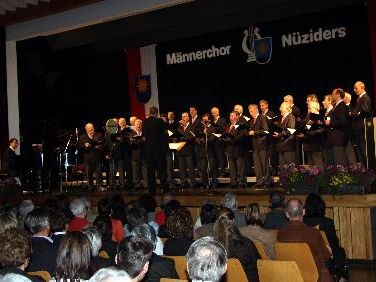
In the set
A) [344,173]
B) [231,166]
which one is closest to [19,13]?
[231,166]

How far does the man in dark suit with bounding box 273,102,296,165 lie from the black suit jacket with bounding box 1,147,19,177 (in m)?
5.18

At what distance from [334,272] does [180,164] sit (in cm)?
753

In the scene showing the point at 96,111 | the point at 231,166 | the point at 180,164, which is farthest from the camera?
the point at 96,111

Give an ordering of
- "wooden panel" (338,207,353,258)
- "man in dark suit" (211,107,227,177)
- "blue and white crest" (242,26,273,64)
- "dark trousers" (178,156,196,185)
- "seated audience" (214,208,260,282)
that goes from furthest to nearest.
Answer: "blue and white crest" (242,26,273,64), "dark trousers" (178,156,196,185), "man in dark suit" (211,107,227,177), "wooden panel" (338,207,353,258), "seated audience" (214,208,260,282)

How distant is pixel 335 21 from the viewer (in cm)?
1317

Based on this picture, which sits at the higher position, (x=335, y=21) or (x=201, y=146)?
(x=335, y=21)

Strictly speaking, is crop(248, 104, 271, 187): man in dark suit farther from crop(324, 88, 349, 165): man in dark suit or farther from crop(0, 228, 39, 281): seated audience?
crop(0, 228, 39, 281): seated audience

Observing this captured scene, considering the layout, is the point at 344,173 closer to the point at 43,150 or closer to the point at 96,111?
the point at 43,150

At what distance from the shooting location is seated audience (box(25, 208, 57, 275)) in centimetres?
464

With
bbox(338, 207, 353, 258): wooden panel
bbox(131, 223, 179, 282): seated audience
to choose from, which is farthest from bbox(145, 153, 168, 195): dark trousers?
bbox(131, 223, 179, 282): seated audience

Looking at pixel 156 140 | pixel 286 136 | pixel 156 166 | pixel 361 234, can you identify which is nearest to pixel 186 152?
pixel 156 166

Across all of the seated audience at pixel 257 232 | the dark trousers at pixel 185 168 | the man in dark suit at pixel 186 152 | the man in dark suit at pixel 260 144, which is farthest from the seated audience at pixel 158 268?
the dark trousers at pixel 185 168

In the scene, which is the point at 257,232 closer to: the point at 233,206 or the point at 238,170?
the point at 233,206

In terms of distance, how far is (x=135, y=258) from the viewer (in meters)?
3.57
